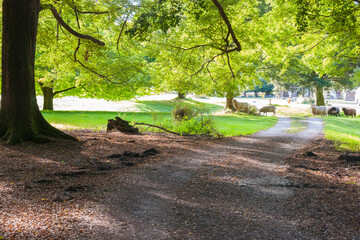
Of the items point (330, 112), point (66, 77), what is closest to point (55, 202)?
point (66, 77)

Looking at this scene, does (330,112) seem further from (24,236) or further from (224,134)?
(24,236)

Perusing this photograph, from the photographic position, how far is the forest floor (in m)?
4.04

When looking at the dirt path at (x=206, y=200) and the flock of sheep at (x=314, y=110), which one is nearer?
the dirt path at (x=206, y=200)

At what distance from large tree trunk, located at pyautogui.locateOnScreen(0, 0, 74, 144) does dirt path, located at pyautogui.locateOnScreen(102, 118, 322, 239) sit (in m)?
3.91

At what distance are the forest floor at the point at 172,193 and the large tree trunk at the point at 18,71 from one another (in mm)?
611

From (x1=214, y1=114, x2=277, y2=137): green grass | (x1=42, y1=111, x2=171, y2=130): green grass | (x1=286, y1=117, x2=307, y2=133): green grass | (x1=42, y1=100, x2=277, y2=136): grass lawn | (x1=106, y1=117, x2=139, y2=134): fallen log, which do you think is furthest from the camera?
(x1=286, y1=117, x2=307, y2=133): green grass

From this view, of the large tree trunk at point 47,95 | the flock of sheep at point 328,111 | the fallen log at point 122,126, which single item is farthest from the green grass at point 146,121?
the flock of sheep at point 328,111

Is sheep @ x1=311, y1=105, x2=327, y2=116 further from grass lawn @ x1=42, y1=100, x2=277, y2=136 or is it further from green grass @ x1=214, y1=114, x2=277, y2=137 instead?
green grass @ x1=214, y1=114, x2=277, y2=137

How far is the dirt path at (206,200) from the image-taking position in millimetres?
4027

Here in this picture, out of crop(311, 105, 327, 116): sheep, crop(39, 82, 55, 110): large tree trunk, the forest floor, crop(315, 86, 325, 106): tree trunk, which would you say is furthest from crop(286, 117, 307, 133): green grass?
crop(39, 82, 55, 110): large tree trunk

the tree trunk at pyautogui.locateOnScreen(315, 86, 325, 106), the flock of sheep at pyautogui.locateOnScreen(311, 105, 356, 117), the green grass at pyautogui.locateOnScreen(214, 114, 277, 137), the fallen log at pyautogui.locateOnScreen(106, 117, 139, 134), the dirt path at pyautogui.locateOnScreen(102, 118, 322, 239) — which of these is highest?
the tree trunk at pyautogui.locateOnScreen(315, 86, 325, 106)

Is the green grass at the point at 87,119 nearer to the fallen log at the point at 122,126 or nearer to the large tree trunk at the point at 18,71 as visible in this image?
the fallen log at the point at 122,126

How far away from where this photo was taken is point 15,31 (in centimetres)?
848

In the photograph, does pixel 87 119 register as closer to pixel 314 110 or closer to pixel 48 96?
pixel 48 96
